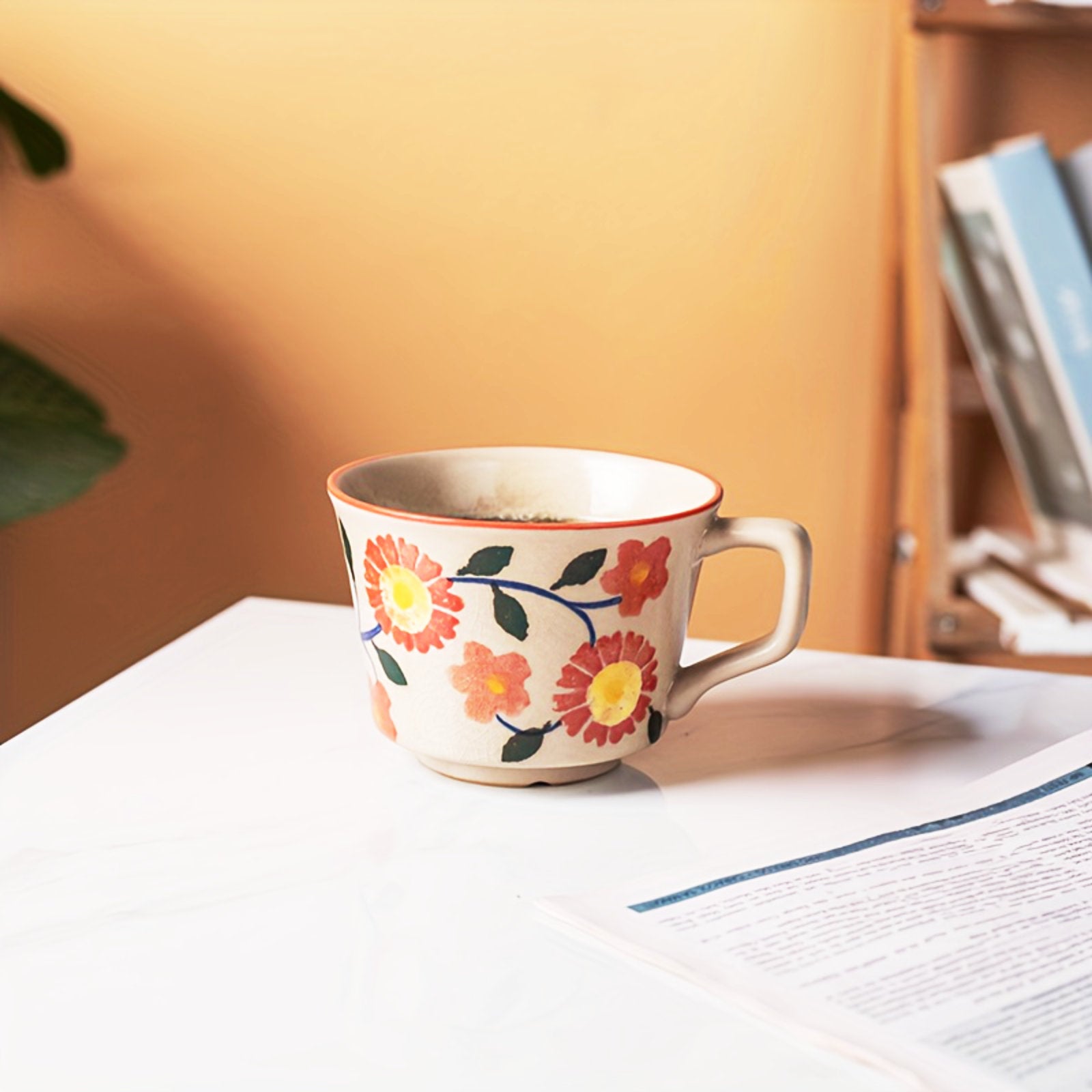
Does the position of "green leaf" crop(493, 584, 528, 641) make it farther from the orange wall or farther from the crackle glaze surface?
the orange wall

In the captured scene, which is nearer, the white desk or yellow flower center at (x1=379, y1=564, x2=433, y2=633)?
the white desk

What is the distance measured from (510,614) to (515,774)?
0.07m

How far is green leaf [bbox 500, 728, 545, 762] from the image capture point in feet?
1.54

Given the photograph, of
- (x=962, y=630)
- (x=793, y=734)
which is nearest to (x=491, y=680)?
(x=793, y=734)

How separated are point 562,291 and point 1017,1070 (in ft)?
2.90

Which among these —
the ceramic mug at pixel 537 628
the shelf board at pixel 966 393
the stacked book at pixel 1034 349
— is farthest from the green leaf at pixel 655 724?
the shelf board at pixel 966 393

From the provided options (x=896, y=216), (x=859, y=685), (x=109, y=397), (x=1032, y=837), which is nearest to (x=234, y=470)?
(x=109, y=397)

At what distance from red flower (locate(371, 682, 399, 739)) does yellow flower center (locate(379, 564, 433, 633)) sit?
0.11 feet

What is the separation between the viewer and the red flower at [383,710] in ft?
1.61

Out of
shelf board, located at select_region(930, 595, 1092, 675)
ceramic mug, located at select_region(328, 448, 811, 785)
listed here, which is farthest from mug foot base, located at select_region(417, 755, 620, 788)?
shelf board, located at select_region(930, 595, 1092, 675)

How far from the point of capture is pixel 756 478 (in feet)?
3.76

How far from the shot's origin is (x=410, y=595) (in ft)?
1.53

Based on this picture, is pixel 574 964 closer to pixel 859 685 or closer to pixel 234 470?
pixel 859 685

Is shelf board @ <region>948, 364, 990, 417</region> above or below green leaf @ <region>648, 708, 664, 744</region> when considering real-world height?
above
